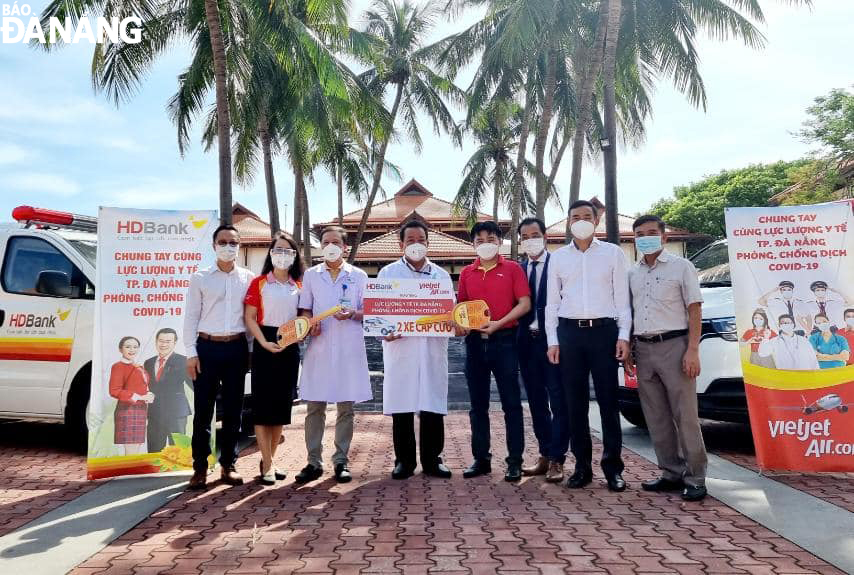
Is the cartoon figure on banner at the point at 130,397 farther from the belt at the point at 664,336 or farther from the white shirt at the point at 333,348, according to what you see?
the belt at the point at 664,336

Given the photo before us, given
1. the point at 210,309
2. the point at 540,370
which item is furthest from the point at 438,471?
the point at 210,309

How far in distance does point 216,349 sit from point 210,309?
0.31 m

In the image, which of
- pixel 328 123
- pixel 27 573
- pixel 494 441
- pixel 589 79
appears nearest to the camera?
pixel 27 573

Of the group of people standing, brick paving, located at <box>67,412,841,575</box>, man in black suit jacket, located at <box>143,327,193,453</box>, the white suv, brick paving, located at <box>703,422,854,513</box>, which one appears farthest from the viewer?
the white suv

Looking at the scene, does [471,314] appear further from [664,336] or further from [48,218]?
[48,218]

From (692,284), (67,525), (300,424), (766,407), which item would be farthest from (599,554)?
(300,424)

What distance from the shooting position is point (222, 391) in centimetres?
493

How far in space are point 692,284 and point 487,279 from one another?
1507mm

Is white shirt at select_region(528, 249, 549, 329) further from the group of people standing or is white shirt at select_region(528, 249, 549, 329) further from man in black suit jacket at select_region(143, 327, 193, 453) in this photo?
man in black suit jacket at select_region(143, 327, 193, 453)

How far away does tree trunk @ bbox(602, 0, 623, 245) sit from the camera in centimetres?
1228

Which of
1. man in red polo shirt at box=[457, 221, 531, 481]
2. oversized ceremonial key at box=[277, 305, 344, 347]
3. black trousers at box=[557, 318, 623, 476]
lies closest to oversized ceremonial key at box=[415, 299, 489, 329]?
man in red polo shirt at box=[457, 221, 531, 481]

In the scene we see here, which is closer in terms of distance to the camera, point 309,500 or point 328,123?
point 309,500

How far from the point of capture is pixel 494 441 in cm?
686

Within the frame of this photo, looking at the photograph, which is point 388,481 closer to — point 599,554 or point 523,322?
point 523,322
